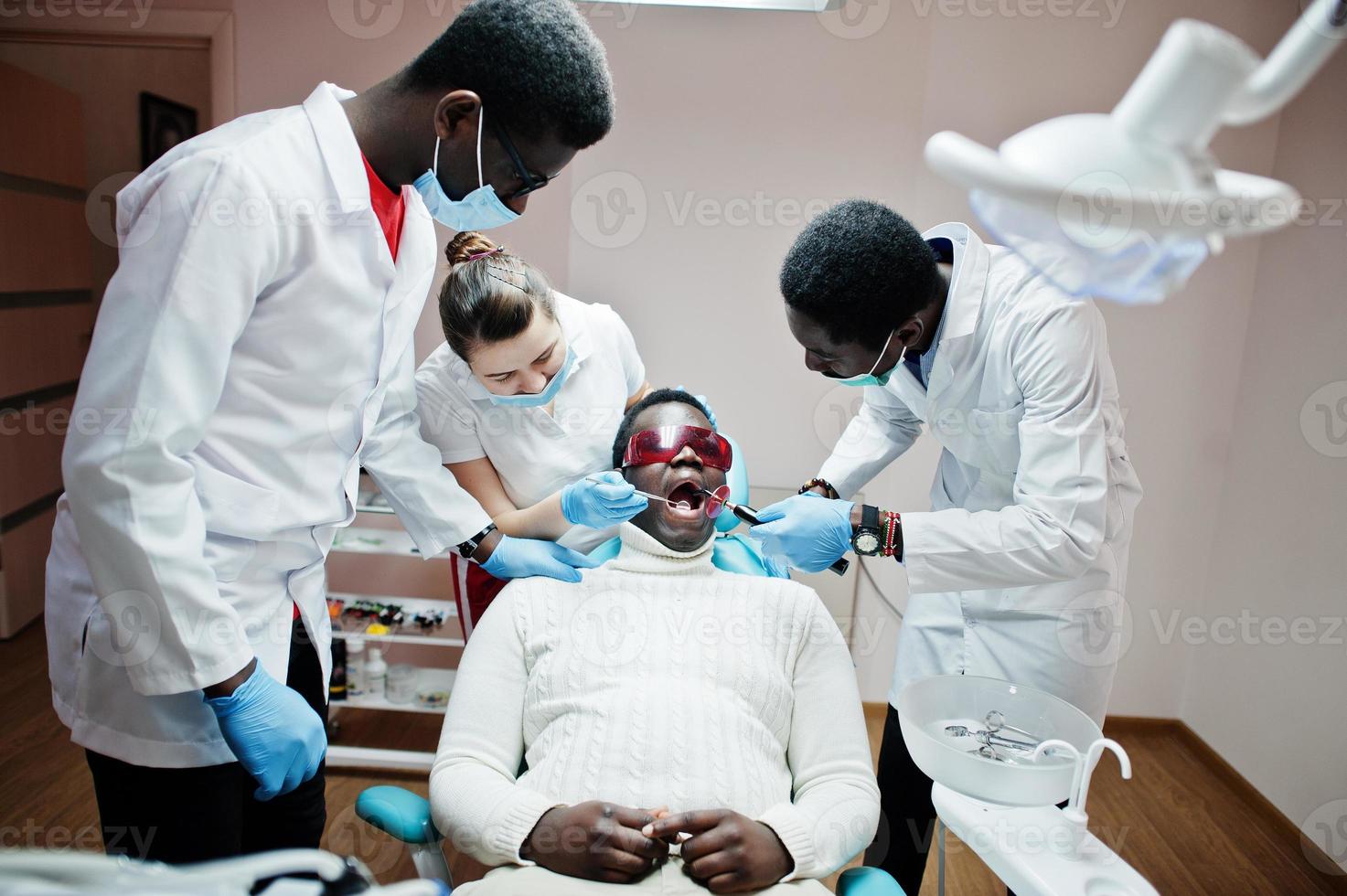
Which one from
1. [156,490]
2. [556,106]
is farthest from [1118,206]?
[156,490]

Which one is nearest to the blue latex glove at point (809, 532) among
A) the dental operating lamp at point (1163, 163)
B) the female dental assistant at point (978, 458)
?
the female dental assistant at point (978, 458)

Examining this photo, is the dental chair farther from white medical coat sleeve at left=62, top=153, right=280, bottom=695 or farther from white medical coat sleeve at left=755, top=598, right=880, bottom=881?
white medical coat sleeve at left=62, top=153, right=280, bottom=695

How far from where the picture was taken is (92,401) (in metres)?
0.92

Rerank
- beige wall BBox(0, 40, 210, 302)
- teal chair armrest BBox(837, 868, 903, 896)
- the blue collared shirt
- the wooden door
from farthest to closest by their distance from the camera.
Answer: beige wall BBox(0, 40, 210, 302), the wooden door, the blue collared shirt, teal chair armrest BBox(837, 868, 903, 896)

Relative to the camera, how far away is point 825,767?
4.68 feet

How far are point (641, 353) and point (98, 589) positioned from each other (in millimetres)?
1939

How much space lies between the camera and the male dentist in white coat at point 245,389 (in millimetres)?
938

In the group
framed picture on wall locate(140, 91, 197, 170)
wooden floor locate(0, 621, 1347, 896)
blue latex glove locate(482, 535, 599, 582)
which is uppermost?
framed picture on wall locate(140, 91, 197, 170)

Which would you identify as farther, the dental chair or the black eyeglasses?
the dental chair

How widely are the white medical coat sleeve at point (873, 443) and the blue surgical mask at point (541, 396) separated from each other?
0.66 m

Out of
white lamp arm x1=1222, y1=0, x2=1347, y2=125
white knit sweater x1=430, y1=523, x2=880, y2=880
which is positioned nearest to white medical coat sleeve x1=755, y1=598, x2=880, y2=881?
white knit sweater x1=430, y1=523, x2=880, y2=880

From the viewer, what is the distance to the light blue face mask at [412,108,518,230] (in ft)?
3.70

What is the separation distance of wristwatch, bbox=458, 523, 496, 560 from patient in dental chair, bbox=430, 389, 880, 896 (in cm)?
14

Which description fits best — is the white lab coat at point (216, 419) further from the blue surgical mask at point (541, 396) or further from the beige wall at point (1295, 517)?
the beige wall at point (1295, 517)
